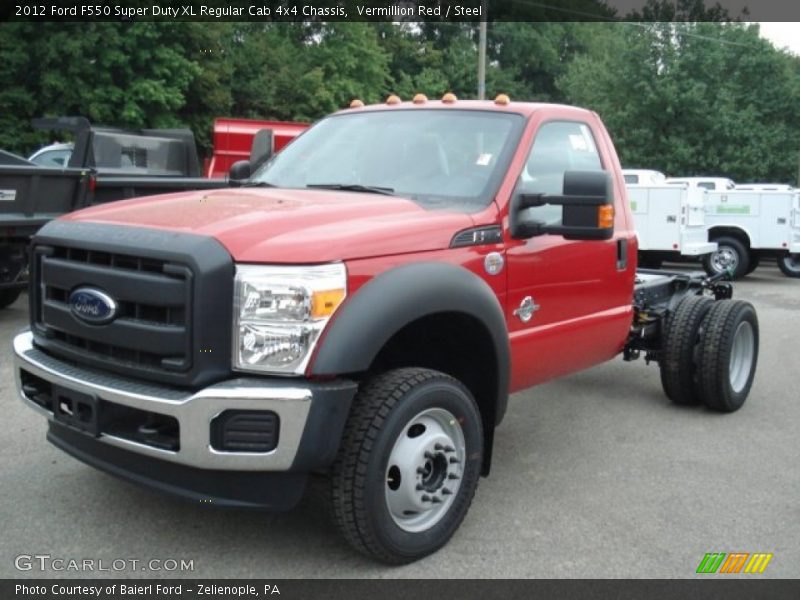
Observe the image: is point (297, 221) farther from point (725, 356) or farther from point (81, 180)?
point (81, 180)

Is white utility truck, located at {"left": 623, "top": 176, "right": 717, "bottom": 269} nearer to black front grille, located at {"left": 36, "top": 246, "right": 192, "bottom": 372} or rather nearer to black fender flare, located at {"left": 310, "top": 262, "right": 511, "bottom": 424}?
black fender flare, located at {"left": 310, "top": 262, "right": 511, "bottom": 424}

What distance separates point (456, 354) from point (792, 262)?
1407cm

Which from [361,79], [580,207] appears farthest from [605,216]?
[361,79]

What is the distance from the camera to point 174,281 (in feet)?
10.4

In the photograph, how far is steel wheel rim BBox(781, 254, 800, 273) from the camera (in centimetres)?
1606

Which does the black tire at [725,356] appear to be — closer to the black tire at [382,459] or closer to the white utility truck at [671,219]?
the black tire at [382,459]

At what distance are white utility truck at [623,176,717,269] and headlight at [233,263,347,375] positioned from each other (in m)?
12.4

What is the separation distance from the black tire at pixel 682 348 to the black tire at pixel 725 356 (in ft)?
0.21

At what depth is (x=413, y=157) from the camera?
14.6 feet

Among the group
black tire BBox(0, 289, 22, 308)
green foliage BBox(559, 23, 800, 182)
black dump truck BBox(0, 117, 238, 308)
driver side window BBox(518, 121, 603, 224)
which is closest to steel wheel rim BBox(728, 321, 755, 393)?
driver side window BBox(518, 121, 603, 224)

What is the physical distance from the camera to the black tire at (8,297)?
9.27 m

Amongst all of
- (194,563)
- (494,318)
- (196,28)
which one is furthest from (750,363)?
(196,28)

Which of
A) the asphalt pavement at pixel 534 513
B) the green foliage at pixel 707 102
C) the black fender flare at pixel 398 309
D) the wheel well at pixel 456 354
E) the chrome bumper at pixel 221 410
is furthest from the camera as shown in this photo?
the green foliage at pixel 707 102

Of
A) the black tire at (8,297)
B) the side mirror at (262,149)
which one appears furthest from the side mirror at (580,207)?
the black tire at (8,297)
